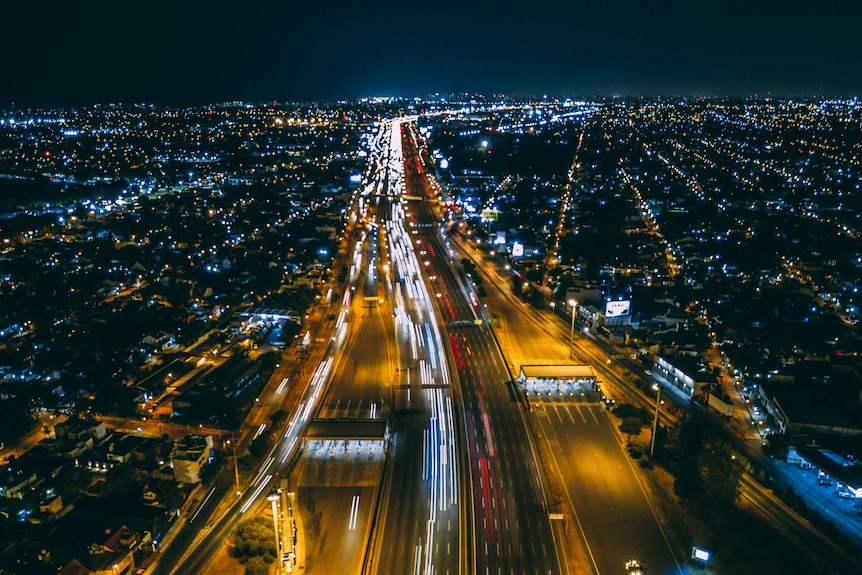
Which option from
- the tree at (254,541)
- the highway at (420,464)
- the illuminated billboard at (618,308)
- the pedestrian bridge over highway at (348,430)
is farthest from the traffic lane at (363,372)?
the illuminated billboard at (618,308)

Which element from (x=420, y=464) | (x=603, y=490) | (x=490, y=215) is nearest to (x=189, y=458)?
(x=420, y=464)

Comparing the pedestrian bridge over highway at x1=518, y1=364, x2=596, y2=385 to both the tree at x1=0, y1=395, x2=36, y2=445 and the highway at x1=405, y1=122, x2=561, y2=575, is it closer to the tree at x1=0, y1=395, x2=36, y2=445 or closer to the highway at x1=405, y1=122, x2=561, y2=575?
the highway at x1=405, y1=122, x2=561, y2=575

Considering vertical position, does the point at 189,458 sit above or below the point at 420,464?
above

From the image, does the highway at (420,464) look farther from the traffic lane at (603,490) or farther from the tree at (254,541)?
the traffic lane at (603,490)

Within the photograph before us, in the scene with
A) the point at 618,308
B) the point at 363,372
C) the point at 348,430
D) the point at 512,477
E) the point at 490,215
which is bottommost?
the point at 512,477

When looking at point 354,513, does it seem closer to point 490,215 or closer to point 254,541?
point 254,541

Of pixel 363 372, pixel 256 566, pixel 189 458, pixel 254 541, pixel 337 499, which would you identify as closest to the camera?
pixel 256 566
